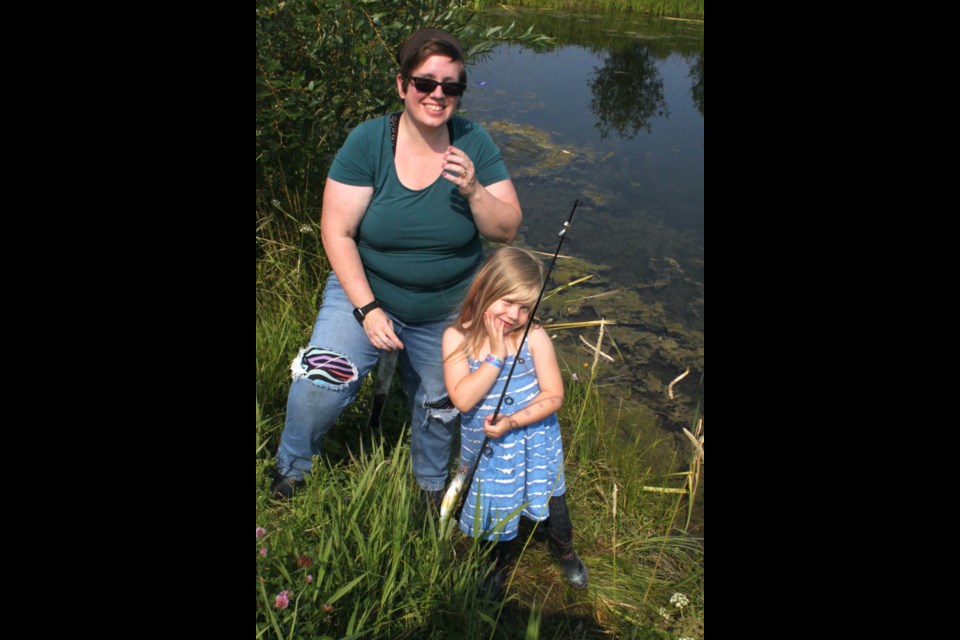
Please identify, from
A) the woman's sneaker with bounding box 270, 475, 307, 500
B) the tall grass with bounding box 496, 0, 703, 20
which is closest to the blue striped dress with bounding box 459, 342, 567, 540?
the woman's sneaker with bounding box 270, 475, 307, 500

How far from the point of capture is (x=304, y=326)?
3.47 meters

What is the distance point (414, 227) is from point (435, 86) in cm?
45

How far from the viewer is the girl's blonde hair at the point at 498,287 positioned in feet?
6.98

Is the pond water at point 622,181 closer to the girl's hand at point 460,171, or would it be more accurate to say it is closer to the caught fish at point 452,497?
the girl's hand at point 460,171

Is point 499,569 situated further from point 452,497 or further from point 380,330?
point 380,330

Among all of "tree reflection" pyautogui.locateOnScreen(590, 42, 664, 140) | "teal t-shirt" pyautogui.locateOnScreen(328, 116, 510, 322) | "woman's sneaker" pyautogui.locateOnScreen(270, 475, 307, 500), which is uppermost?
"tree reflection" pyautogui.locateOnScreen(590, 42, 664, 140)

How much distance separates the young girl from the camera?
214 centimetres

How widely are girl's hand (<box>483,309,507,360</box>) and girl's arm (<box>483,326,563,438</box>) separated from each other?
0.31ft

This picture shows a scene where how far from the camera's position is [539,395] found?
2.18 meters

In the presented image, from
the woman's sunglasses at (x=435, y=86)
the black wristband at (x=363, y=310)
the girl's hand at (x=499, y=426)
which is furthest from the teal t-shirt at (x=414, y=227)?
the girl's hand at (x=499, y=426)

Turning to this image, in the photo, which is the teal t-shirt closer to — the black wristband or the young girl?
the black wristband
